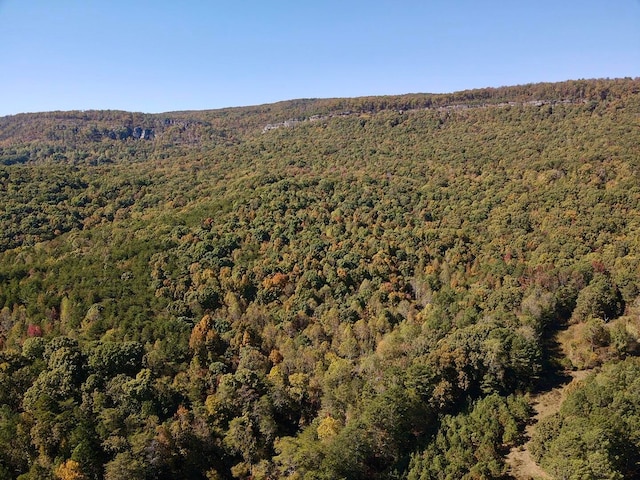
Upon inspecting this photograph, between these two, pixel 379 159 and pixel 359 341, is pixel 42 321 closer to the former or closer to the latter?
pixel 359 341

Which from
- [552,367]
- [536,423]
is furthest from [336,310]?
[536,423]

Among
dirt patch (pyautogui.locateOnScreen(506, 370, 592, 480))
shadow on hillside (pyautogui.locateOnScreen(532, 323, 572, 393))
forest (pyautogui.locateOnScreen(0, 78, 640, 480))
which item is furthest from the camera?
shadow on hillside (pyautogui.locateOnScreen(532, 323, 572, 393))

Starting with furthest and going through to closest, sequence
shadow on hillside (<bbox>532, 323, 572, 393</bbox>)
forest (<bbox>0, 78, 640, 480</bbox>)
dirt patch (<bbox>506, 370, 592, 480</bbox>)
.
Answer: shadow on hillside (<bbox>532, 323, 572, 393</bbox>), forest (<bbox>0, 78, 640, 480</bbox>), dirt patch (<bbox>506, 370, 592, 480</bbox>)

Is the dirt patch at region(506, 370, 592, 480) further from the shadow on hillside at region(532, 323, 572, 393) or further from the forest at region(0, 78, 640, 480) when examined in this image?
the forest at region(0, 78, 640, 480)

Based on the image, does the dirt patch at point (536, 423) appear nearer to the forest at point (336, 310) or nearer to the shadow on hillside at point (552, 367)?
the shadow on hillside at point (552, 367)

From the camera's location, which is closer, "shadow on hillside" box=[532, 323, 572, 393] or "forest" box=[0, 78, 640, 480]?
"forest" box=[0, 78, 640, 480]

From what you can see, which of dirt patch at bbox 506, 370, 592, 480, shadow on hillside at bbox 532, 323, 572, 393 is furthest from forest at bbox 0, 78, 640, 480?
dirt patch at bbox 506, 370, 592, 480

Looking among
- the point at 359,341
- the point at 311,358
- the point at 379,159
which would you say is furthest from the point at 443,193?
the point at 311,358

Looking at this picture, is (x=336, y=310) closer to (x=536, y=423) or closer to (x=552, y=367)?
(x=552, y=367)
